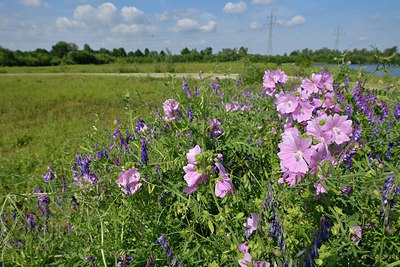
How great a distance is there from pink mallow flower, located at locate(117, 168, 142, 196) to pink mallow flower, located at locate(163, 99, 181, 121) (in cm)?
35

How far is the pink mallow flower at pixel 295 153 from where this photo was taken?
0.85 metres

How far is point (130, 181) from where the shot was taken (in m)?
1.11

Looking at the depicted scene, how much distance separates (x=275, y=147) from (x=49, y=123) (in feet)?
18.5

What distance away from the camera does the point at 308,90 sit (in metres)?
1.38

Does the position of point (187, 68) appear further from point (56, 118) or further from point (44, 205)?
point (44, 205)

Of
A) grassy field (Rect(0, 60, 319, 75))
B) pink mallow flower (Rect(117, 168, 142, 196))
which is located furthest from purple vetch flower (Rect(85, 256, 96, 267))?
grassy field (Rect(0, 60, 319, 75))

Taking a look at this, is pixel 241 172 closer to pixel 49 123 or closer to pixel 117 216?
pixel 117 216

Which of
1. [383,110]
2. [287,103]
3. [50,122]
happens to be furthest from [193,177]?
[50,122]

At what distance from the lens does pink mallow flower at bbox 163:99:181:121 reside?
54.0 inches

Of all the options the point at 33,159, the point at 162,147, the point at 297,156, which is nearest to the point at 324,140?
the point at 297,156

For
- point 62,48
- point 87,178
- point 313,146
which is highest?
point 62,48

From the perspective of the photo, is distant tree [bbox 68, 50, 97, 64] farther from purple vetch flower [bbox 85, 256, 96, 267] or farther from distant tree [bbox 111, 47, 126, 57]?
purple vetch flower [bbox 85, 256, 96, 267]

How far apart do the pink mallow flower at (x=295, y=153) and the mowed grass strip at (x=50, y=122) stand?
2.93ft

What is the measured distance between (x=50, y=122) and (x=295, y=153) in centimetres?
606
